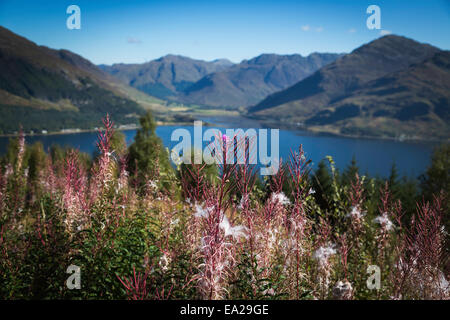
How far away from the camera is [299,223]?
11.9ft

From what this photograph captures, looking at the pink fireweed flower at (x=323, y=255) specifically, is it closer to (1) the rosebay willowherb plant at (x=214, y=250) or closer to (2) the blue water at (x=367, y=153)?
(1) the rosebay willowherb plant at (x=214, y=250)

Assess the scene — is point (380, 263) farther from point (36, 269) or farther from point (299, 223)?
point (36, 269)

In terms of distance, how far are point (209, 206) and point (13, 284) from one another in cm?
352

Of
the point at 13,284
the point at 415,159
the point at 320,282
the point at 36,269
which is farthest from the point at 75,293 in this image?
the point at 415,159

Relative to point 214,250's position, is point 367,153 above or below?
below
